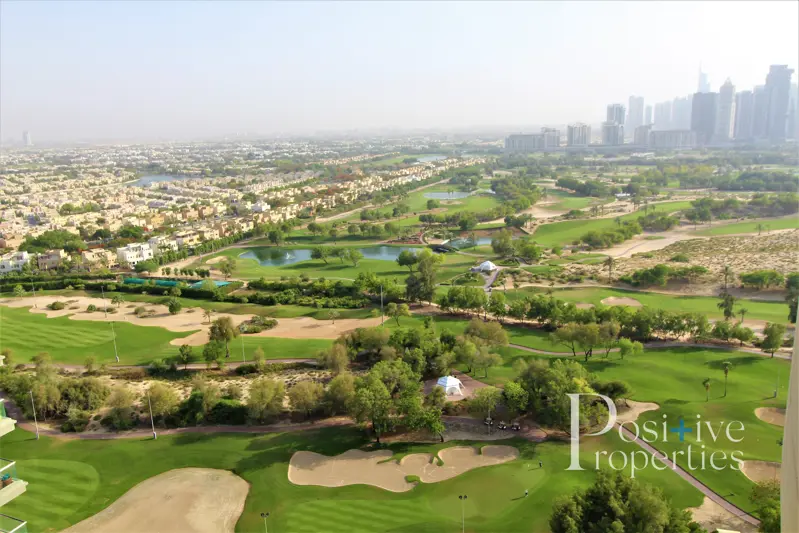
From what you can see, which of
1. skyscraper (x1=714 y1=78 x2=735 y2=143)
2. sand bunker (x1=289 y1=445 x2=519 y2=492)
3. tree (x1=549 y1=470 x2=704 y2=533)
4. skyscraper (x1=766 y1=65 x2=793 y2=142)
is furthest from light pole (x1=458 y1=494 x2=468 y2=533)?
skyscraper (x1=714 y1=78 x2=735 y2=143)

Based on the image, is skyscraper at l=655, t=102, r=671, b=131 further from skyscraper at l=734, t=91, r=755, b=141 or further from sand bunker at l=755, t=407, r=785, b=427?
sand bunker at l=755, t=407, r=785, b=427

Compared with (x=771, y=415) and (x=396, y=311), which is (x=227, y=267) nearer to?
(x=396, y=311)

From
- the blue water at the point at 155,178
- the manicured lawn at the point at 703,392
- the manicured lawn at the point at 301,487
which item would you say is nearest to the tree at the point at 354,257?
the manicured lawn at the point at 703,392

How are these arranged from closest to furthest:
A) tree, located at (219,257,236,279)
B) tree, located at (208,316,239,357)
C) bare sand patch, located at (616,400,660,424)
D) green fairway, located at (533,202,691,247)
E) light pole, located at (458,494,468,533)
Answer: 1. light pole, located at (458,494,468,533)
2. bare sand patch, located at (616,400,660,424)
3. tree, located at (208,316,239,357)
4. tree, located at (219,257,236,279)
5. green fairway, located at (533,202,691,247)

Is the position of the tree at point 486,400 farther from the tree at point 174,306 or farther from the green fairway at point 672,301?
the tree at point 174,306

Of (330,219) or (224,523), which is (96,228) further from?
(224,523)

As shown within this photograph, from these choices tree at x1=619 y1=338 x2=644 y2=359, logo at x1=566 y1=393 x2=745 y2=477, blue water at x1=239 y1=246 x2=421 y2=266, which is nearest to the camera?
logo at x1=566 y1=393 x2=745 y2=477

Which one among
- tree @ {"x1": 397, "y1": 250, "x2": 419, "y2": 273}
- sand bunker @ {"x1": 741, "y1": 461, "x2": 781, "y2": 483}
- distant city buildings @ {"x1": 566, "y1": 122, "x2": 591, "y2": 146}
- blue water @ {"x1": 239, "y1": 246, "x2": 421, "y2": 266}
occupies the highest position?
distant city buildings @ {"x1": 566, "y1": 122, "x2": 591, "y2": 146}
